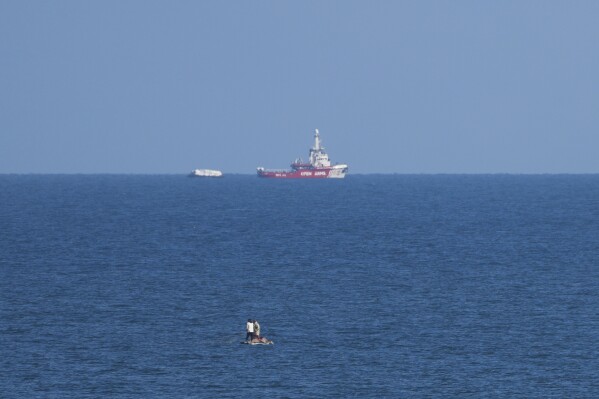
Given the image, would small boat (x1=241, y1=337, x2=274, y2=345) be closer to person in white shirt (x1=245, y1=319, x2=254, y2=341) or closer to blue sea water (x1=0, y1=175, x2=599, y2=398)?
person in white shirt (x1=245, y1=319, x2=254, y2=341)

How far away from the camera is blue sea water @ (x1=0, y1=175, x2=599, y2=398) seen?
178 ft

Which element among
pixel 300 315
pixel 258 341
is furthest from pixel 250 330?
pixel 300 315

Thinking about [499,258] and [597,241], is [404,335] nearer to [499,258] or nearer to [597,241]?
[499,258]

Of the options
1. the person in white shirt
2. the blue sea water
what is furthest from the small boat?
the blue sea water

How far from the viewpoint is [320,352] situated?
60125mm

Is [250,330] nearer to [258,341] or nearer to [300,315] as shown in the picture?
[258,341]

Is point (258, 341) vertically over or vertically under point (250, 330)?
under

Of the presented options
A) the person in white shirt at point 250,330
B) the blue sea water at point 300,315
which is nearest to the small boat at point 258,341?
the person in white shirt at point 250,330

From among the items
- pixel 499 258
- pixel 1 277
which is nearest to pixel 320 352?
pixel 1 277

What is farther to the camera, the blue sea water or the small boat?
the small boat

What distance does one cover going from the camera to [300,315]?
7131 centimetres

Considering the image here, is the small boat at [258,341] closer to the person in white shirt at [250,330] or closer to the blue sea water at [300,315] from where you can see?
the person in white shirt at [250,330]

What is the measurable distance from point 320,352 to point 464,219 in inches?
4246

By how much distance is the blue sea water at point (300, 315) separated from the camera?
54281mm
